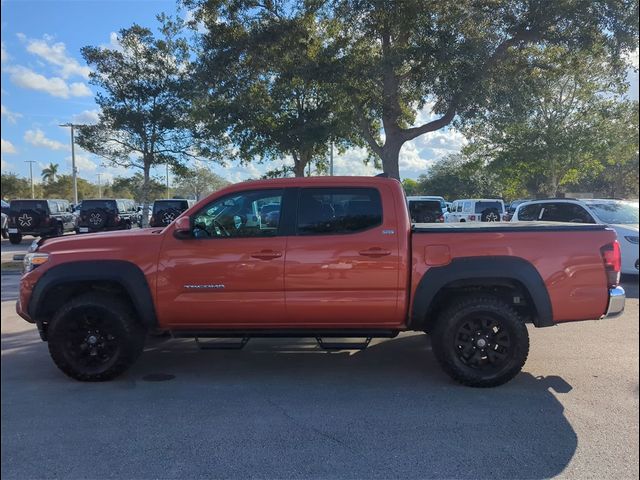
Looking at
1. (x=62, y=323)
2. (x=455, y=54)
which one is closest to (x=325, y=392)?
(x=62, y=323)

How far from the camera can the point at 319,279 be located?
4586 mm

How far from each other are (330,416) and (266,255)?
157 centimetres

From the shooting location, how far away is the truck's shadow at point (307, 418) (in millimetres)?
3244

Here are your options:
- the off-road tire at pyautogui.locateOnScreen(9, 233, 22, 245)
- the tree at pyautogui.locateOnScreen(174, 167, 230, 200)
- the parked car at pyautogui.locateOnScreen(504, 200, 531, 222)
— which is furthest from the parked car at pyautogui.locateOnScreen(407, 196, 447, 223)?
the off-road tire at pyautogui.locateOnScreen(9, 233, 22, 245)

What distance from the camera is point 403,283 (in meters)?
4.57

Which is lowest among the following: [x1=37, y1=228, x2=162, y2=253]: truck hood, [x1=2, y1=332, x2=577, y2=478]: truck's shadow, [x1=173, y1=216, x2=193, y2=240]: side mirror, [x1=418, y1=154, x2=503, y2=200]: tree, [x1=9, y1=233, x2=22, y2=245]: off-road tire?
[x1=2, y1=332, x2=577, y2=478]: truck's shadow

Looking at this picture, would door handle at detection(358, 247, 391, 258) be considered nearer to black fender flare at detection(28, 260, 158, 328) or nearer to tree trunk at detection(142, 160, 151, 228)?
black fender flare at detection(28, 260, 158, 328)

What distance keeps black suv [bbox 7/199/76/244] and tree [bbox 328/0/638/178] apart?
37.8ft

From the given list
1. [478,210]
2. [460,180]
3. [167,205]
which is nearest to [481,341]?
[167,205]

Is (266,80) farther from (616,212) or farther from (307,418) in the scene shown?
(307,418)

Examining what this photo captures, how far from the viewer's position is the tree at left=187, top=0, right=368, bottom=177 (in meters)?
11.0

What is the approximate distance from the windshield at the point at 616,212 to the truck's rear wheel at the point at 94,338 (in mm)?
9750

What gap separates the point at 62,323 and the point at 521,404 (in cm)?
429

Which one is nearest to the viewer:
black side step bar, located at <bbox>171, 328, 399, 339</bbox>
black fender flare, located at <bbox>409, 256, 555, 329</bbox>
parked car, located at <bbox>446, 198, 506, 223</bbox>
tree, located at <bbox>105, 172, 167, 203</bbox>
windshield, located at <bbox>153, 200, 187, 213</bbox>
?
black fender flare, located at <bbox>409, 256, 555, 329</bbox>
